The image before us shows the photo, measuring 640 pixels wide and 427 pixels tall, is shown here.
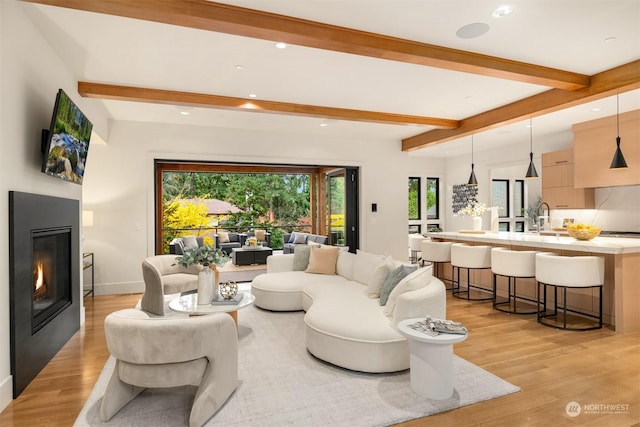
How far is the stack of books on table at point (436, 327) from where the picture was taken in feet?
8.58

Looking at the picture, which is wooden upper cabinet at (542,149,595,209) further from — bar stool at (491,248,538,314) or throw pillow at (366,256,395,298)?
throw pillow at (366,256,395,298)

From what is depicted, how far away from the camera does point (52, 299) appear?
366cm

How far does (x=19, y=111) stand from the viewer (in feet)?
9.42

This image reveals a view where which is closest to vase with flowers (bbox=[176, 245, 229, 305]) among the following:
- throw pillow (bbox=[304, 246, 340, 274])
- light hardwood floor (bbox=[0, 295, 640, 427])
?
light hardwood floor (bbox=[0, 295, 640, 427])

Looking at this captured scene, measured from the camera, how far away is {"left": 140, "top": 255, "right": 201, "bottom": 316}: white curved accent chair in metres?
4.58

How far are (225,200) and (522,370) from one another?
11.1m

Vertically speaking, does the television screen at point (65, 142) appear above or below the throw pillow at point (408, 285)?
above

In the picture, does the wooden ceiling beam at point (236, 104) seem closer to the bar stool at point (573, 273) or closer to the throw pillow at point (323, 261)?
the throw pillow at point (323, 261)

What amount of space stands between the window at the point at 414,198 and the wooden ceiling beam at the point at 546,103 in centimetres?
296

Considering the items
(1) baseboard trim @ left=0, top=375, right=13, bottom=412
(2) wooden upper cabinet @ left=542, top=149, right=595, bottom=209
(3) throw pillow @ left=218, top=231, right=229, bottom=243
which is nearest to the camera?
(1) baseboard trim @ left=0, top=375, right=13, bottom=412

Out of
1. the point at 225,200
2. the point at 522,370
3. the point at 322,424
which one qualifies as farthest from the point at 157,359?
the point at 225,200

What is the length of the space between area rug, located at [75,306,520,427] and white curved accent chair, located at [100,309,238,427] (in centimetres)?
12

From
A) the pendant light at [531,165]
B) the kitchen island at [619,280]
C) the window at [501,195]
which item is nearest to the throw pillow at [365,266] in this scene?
the kitchen island at [619,280]

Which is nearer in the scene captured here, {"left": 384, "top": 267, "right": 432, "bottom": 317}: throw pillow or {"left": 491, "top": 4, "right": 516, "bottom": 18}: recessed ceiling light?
{"left": 491, "top": 4, "right": 516, "bottom": 18}: recessed ceiling light
